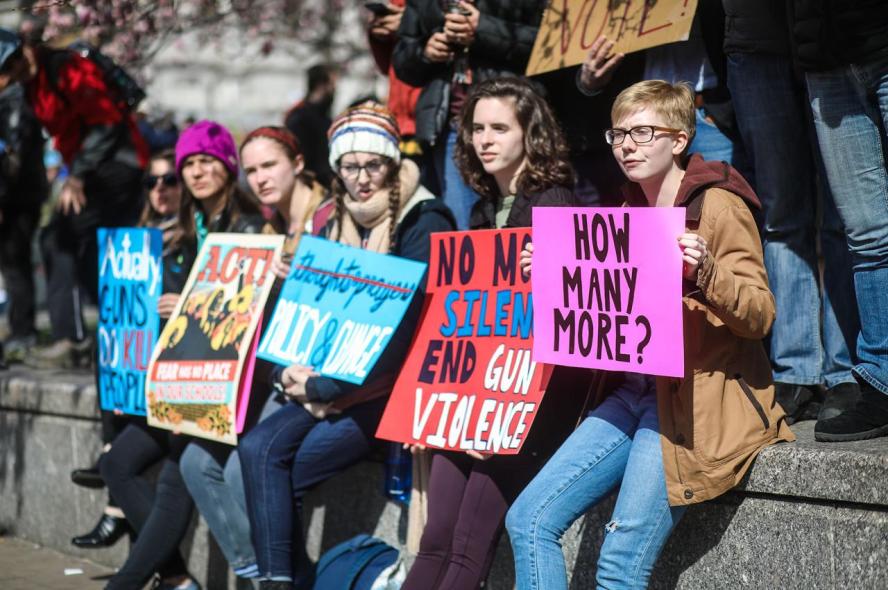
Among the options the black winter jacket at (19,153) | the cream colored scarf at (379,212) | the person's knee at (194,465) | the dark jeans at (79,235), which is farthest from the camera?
the black winter jacket at (19,153)

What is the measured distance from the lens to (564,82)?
5.47 metres

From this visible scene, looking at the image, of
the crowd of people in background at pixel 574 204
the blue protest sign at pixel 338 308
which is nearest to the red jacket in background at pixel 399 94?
the crowd of people in background at pixel 574 204

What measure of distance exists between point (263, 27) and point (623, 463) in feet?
32.8

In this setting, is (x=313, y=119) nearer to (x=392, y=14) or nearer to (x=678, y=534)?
(x=392, y=14)

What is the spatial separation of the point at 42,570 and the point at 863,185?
14.0ft

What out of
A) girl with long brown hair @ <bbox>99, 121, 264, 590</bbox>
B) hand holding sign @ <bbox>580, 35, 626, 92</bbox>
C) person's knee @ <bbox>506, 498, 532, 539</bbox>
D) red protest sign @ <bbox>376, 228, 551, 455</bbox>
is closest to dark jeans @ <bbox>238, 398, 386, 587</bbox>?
red protest sign @ <bbox>376, 228, 551, 455</bbox>

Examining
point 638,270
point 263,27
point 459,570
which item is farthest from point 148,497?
point 263,27

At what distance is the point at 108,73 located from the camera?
7523mm

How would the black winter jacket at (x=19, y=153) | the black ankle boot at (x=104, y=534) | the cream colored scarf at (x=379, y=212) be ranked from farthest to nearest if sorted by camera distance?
the black winter jacket at (x=19, y=153) → the black ankle boot at (x=104, y=534) → the cream colored scarf at (x=379, y=212)

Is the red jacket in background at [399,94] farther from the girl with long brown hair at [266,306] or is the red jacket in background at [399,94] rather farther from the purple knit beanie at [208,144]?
the purple knit beanie at [208,144]

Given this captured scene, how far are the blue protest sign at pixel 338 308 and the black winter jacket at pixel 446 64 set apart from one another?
82 centimetres

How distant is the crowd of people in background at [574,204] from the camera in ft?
12.6

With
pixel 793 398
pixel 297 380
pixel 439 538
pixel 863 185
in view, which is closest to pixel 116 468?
pixel 297 380

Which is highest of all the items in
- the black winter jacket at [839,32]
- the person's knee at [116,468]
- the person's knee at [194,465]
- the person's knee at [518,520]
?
the black winter jacket at [839,32]
